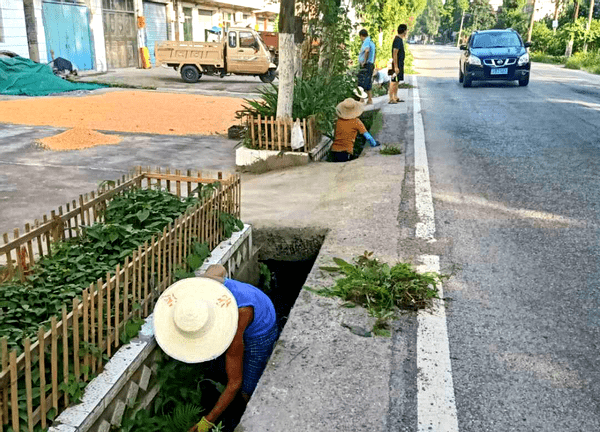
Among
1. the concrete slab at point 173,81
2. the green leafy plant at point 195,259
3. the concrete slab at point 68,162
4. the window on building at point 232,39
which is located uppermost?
the window on building at point 232,39

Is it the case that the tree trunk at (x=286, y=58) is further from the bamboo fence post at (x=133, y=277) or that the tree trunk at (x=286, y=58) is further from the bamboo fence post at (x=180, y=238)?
the bamboo fence post at (x=133, y=277)

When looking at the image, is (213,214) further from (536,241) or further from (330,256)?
(536,241)

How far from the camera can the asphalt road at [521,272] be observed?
329cm

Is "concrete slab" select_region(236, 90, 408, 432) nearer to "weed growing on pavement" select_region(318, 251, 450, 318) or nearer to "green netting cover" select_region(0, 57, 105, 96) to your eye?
"weed growing on pavement" select_region(318, 251, 450, 318)

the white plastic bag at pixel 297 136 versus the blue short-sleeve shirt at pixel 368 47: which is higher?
the blue short-sleeve shirt at pixel 368 47

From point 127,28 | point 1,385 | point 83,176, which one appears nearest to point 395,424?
point 1,385

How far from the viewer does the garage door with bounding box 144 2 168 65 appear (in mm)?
31972

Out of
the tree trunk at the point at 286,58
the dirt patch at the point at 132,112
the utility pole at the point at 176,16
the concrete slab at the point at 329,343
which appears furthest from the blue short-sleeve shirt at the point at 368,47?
the utility pole at the point at 176,16

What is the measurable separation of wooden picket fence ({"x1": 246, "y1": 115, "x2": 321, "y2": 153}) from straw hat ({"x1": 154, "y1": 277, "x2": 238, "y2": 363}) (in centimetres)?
604

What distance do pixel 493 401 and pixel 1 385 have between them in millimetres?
2435

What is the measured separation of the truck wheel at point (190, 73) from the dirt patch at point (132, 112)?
17.7ft

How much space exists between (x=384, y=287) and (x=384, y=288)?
28 mm

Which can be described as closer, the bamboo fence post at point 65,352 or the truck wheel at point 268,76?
the bamboo fence post at point 65,352

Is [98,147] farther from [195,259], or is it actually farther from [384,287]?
[384,287]
